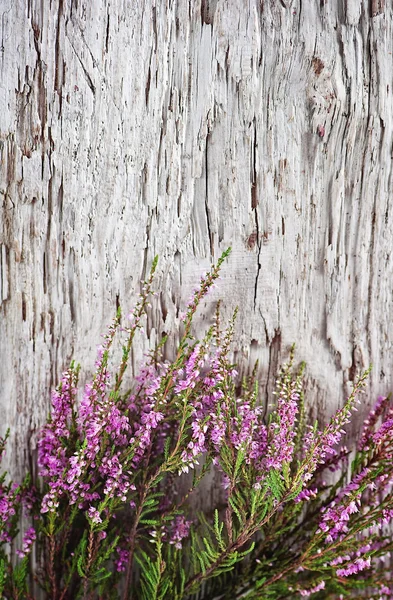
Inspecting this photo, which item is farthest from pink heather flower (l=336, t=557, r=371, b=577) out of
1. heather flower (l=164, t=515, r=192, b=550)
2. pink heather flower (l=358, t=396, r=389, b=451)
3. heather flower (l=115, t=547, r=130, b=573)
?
heather flower (l=115, t=547, r=130, b=573)

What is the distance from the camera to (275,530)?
1.39 metres

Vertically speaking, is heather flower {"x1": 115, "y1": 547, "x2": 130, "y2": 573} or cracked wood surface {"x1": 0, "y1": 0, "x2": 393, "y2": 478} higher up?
cracked wood surface {"x1": 0, "y1": 0, "x2": 393, "y2": 478}

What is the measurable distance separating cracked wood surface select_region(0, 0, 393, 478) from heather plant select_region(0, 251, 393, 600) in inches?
4.5

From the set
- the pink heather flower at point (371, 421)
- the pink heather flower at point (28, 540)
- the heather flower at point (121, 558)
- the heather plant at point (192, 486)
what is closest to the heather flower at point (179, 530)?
the heather plant at point (192, 486)

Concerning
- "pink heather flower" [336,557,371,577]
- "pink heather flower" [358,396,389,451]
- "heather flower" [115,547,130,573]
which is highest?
"pink heather flower" [358,396,389,451]

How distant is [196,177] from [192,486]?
30.7 inches

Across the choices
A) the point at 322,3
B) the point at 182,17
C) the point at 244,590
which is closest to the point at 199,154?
the point at 182,17

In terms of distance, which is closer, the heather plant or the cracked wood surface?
the heather plant

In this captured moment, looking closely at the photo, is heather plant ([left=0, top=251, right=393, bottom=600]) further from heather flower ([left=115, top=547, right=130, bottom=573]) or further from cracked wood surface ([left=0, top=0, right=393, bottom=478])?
cracked wood surface ([left=0, top=0, right=393, bottom=478])

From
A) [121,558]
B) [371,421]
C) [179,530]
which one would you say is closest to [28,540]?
[121,558]

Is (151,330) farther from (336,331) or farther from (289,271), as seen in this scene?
(336,331)

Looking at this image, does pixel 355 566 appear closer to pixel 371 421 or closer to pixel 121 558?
pixel 371 421

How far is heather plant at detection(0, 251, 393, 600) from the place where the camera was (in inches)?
48.6

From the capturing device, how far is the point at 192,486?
1.34 meters
